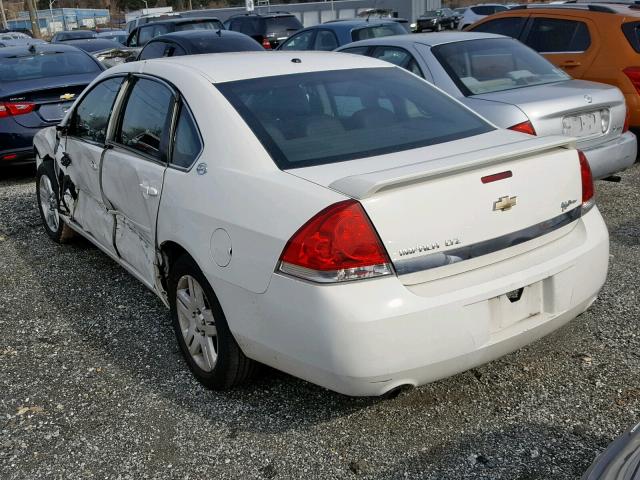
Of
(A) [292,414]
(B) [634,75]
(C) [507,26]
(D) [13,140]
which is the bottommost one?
(A) [292,414]

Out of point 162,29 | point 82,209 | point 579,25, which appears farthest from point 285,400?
point 162,29

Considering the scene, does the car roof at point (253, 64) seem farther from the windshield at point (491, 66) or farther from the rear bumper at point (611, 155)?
the rear bumper at point (611, 155)

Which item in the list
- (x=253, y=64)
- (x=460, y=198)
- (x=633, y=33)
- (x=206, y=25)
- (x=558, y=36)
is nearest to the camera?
(x=460, y=198)

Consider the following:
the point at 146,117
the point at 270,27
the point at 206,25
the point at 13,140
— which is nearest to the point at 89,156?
the point at 146,117

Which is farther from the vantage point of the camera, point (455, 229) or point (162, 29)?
point (162, 29)

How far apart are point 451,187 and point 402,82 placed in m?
1.36

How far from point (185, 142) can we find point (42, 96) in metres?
5.37

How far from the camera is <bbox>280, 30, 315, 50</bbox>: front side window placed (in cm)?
1227

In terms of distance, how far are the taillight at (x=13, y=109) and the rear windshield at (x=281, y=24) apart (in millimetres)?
8861

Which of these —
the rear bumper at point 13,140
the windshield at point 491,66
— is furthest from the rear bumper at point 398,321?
the rear bumper at point 13,140

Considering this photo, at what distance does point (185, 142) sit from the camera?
345cm

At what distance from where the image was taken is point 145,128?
3873 millimetres

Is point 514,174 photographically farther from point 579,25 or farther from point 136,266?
point 579,25

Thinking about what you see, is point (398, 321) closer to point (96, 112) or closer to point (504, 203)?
point (504, 203)
